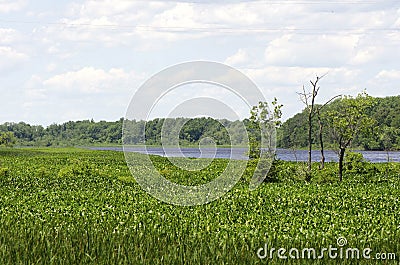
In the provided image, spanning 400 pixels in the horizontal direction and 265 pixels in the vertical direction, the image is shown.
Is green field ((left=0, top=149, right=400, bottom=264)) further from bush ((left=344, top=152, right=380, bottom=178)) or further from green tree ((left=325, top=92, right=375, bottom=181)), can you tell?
bush ((left=344, top=152, right=380, bottom=178))

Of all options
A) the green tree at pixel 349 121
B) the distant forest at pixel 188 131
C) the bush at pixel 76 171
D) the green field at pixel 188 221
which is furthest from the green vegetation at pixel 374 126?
the green field at pixel 188 221

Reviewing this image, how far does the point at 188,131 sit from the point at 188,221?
5.22 metres

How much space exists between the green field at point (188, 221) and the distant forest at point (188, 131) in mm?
1559

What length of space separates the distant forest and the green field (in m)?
1.56

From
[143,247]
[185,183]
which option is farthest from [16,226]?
[185,183]

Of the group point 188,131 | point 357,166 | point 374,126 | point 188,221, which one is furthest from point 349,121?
point 374,126

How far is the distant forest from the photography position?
15.4 m

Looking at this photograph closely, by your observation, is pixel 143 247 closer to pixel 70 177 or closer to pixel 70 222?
pixel 70 222

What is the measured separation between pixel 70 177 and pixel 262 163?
6.30 meters

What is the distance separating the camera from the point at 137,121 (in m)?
14.2

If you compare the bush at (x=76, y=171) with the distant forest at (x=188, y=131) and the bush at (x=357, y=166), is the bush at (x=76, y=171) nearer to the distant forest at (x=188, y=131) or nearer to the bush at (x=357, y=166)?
the distant forest at (x=188, y=131)

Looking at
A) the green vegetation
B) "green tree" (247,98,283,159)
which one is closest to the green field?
"green tree" (247,98,283,159)

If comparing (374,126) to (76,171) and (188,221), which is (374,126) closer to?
(76,171)

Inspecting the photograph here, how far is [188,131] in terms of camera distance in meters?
17.7
